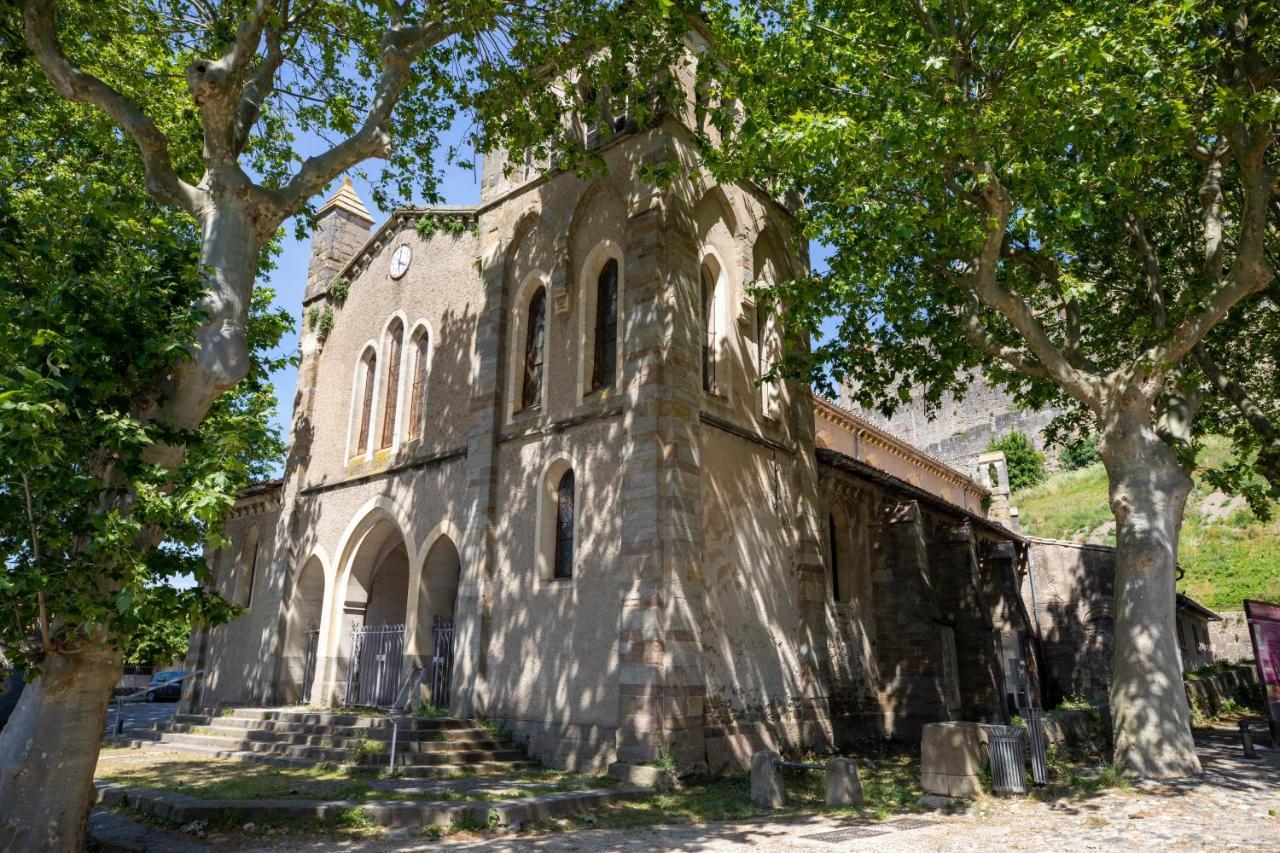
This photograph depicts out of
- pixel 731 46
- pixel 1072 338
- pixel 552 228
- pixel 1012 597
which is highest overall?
pixel 731 46

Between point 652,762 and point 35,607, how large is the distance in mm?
7076

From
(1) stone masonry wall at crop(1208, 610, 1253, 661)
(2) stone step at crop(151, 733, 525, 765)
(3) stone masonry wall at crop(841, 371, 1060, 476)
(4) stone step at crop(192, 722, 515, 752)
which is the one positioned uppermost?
(3) stone masonry wall at crop(841, 371, 1060, 476)

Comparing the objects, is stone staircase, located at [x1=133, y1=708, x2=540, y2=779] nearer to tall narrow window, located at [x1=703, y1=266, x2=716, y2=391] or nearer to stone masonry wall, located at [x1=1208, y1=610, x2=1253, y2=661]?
tall narrow window, located at [x1=703, y1=266, x2=716, y2=391]

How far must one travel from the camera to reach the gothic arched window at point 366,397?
1792 cm

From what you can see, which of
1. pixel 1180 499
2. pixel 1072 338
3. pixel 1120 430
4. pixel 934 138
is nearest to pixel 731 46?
pixel 934 138

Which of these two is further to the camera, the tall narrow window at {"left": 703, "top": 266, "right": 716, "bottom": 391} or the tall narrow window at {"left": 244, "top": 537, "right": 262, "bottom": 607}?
the tall narrow window at {"left": 244, "top": 537, "right": 262, "bottom": 607}

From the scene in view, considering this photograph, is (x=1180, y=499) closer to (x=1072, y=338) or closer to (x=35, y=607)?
(x=1072, y=338)

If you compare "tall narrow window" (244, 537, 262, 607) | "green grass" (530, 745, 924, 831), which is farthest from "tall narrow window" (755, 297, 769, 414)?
"tall narrow window" (244, 537, 262, 607)

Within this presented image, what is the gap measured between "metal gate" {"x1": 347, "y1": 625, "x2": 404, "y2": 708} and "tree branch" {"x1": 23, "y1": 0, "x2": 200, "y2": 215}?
957 cm

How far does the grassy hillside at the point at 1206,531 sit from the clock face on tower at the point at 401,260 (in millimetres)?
29965

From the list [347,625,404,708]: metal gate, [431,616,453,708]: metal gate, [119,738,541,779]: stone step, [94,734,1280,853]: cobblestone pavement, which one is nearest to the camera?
[94,734,1280,853]: cobblestone pavement

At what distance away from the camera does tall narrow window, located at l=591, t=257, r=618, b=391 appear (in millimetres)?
13625

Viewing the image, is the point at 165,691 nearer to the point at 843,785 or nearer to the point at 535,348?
the point at 535,348

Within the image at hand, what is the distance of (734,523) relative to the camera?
1309 centimetres
